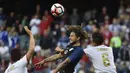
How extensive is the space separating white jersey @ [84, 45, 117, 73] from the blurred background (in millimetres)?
6697

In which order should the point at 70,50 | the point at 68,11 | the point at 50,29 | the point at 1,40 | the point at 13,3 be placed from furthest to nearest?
the point at 68,11 < the point at 13,3 < the point at 50,29 < the point at 1,40 < the point at 70,50

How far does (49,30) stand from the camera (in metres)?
20.7

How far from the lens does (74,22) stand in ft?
73.6

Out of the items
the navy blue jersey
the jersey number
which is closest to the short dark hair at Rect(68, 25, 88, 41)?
the navy blue jersey

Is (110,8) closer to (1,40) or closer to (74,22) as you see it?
(74,22)

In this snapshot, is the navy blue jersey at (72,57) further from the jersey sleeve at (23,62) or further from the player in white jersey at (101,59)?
the jersey sleeve at (23,62)

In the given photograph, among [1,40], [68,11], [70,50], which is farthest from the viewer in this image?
[68,11]

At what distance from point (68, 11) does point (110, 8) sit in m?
2.16

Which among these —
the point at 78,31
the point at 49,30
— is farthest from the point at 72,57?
the point at 49,30

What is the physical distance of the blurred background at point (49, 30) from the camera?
61.8 feet

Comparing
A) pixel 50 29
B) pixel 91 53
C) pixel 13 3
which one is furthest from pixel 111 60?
pixel 13 3

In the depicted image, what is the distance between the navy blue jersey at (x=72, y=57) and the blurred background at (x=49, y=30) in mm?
6829

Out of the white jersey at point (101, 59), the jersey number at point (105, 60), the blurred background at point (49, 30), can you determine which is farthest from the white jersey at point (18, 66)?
the blurred background at point (49, 30)

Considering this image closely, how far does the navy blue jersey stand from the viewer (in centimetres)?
1065
